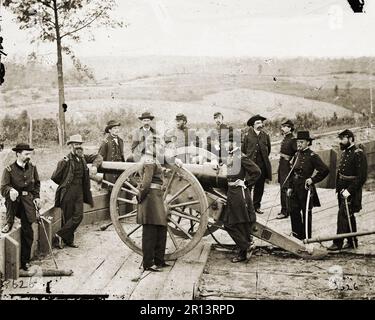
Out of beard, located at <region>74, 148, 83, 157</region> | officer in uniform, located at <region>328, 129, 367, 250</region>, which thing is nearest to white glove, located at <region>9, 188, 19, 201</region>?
beard, located at <region>74, 148, 83, 157</region>

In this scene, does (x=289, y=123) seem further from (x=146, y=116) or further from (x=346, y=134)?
(x=146, y=116)

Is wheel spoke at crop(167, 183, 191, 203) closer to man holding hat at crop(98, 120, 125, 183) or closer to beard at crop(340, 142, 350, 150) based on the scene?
man holding hat at crop(98, 120, 125, 183)

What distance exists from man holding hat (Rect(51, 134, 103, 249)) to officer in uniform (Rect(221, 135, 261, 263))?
139 cm

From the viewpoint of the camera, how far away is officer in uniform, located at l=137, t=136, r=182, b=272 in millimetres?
5734

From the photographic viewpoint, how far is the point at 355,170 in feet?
20.4

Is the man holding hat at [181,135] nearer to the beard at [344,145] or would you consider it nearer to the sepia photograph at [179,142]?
the sepia photograph at [179,142]

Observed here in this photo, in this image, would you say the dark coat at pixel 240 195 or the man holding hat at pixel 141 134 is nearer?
the dark coat at pixel 240 195

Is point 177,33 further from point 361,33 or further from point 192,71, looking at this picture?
point 361,33

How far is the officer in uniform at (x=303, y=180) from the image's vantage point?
639 centimetres

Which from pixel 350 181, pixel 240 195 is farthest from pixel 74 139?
pixel 350 181

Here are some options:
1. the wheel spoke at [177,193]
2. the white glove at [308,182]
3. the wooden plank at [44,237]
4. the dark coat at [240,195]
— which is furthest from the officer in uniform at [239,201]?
the wooden plank at [44,237]

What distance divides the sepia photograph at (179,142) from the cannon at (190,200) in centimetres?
1

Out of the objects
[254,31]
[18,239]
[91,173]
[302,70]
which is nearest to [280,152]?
[302,70]

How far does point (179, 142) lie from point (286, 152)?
1.25 m
